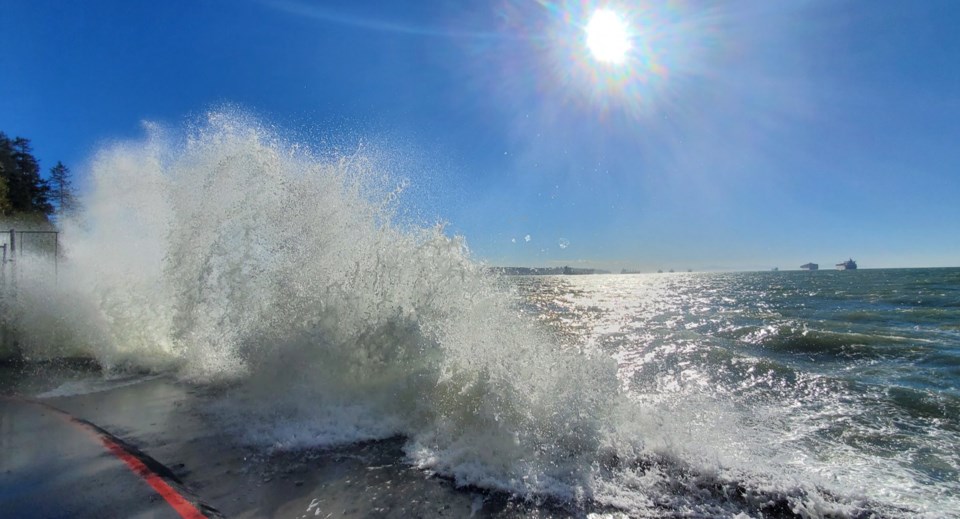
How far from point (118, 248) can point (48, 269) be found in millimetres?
1715

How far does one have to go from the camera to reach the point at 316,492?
14.4 feet

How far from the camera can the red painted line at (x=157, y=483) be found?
3.78m

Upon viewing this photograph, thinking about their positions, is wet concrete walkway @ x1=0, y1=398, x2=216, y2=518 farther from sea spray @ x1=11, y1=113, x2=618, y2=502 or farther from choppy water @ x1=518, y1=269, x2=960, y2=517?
choppy water @ x1=518, y1=269, x2=960, y2=517

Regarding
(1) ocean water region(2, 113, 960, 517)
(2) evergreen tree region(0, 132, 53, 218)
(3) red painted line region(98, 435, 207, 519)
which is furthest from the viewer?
(2) evergreen tree region(0, 132, 53, 218)

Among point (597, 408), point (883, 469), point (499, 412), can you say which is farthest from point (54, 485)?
point (883, 469)

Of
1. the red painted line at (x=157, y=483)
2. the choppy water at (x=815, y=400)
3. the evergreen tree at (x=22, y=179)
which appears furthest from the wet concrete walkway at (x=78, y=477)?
the evergreen tree at (x=22, y=179)

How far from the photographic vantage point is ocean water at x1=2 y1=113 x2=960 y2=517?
5.23m

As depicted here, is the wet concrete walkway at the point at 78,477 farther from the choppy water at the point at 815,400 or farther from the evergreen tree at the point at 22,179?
the evergreen tree at the point at 22,179

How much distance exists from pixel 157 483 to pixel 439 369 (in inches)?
148

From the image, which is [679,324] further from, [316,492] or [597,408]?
[316,492]

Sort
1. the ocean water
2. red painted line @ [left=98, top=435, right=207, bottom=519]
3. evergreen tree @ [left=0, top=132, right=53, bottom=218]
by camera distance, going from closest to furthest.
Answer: red painted line @ [left=98, top=435, right=207, bottom=519], the ocean water, evergreen tree @ [left=0, top=132, right=53, bottom=218]

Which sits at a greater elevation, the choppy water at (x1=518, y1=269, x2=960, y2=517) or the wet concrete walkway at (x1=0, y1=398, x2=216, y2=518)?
the wet concrete walkway at (x1=0, y1=398, x2=216, y2=518)

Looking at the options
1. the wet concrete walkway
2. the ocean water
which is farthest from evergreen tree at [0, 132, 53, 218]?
the wet concrete walkway

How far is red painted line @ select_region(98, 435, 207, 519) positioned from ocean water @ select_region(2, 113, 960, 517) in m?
1.14
